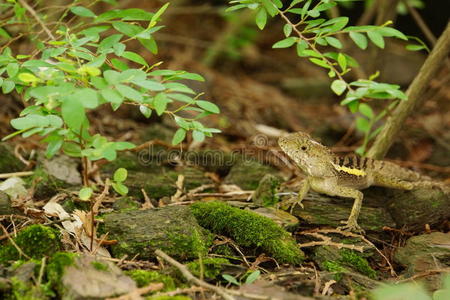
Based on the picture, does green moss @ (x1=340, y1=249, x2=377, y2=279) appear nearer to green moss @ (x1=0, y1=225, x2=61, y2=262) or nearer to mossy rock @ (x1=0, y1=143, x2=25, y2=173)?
green moss @ (x1=0, y1=225, x2=61, y2=262)

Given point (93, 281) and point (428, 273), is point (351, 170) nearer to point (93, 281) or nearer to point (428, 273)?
point (428, 273)

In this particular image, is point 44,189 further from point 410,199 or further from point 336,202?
point 410,199

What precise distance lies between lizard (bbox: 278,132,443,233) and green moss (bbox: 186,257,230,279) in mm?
1401

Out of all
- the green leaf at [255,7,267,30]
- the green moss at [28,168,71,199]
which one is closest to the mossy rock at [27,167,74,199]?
the green moss at [28,168,71,199]

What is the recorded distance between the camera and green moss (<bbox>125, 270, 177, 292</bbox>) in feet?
11.7

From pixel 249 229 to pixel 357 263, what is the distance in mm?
974

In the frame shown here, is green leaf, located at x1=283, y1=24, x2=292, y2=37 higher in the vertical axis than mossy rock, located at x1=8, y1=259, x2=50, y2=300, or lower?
higher

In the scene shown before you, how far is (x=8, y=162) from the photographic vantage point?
545cm

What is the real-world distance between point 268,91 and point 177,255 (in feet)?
22.2

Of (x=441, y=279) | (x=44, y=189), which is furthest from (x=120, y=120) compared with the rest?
(x=441, y=279)

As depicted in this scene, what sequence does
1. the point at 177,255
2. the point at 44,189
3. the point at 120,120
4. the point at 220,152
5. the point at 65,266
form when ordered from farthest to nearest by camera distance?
1. the point at 120,120
2. the point at 220,152
3. the point at 44,189
4. the point at 177,255
5. the point at 65,266

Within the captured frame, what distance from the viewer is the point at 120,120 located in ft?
24.9

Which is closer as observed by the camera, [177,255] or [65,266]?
[65,266]

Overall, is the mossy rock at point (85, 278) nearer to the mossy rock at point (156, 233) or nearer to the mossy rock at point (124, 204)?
the mossy rock at point (156, 233)
